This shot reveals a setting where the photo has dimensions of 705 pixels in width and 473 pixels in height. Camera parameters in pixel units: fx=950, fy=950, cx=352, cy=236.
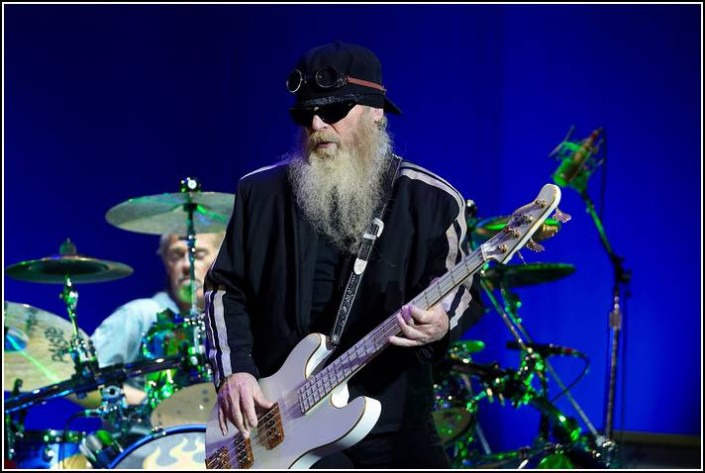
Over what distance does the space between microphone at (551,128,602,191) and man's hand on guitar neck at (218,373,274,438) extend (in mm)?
3207

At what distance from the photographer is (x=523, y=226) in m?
2.42

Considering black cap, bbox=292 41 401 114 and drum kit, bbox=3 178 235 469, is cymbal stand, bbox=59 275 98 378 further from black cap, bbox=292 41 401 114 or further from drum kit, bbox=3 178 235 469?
black cap, bbox=292 41 401 114

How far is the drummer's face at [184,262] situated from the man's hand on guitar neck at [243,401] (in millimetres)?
3585

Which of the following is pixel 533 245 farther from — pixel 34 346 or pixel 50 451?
pixel 34 346

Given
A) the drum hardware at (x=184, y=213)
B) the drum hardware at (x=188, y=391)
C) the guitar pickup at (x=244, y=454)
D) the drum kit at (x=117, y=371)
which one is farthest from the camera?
the drum hardware at (x=184, y=213)

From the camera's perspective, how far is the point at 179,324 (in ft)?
17.9

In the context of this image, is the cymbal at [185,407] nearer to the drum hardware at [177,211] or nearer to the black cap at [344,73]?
the drum hardware at [177,211]

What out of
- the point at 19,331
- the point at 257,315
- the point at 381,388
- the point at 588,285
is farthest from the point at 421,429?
the point at 588,285

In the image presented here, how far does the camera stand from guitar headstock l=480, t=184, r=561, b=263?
2.39 m

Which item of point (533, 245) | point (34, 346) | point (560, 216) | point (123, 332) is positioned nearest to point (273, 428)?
point (533, 245)

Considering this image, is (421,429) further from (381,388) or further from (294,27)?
(294,27)

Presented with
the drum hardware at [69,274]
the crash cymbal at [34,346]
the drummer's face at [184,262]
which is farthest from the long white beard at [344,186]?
the drummer's face at [184,262]

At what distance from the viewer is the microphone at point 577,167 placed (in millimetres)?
5465

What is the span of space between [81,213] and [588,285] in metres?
3.54
